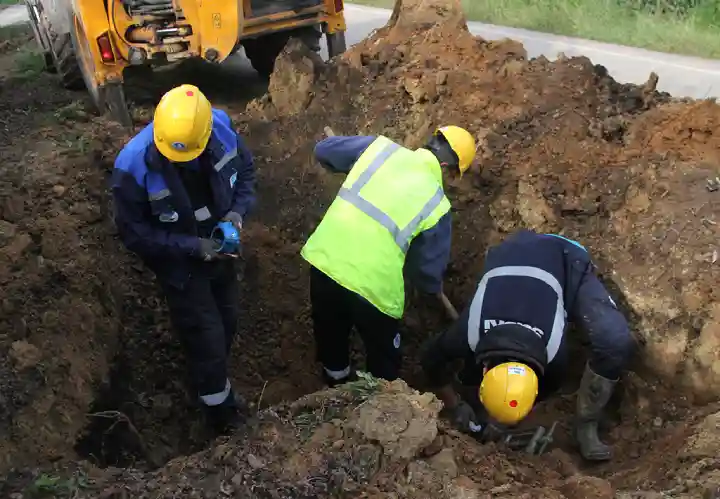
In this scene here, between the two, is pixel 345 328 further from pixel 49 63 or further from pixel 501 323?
pixel 49 63

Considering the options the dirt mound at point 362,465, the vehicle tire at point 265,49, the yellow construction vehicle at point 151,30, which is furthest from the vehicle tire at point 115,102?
the dirt mound at point 362,465

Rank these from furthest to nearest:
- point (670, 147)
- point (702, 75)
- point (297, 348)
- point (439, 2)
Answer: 1. point (702, 75)
2. point (439, 2)
3. point (297, 348)
4. point (670, 147)

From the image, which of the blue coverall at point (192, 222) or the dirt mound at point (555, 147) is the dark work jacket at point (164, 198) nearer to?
the blue coverall at point (192, 222)

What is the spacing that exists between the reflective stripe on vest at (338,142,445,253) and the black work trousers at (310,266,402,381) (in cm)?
41

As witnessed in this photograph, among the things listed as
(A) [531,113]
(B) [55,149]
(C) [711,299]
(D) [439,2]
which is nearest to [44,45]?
(B) [55,149]

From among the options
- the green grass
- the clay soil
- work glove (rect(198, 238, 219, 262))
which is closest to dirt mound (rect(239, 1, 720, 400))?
the clay soil

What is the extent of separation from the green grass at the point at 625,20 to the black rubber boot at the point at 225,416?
24.3ft

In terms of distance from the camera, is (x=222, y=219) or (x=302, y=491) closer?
(x=302, y=491)

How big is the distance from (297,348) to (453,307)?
3.47 feet

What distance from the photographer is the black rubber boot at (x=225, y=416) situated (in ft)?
12.7

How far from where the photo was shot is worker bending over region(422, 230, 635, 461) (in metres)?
3.21

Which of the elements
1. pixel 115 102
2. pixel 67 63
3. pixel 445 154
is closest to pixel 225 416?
pixel 445 154

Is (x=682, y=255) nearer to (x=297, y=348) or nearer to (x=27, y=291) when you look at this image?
(x=297, y=348)

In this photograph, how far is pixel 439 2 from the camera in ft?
19.9
